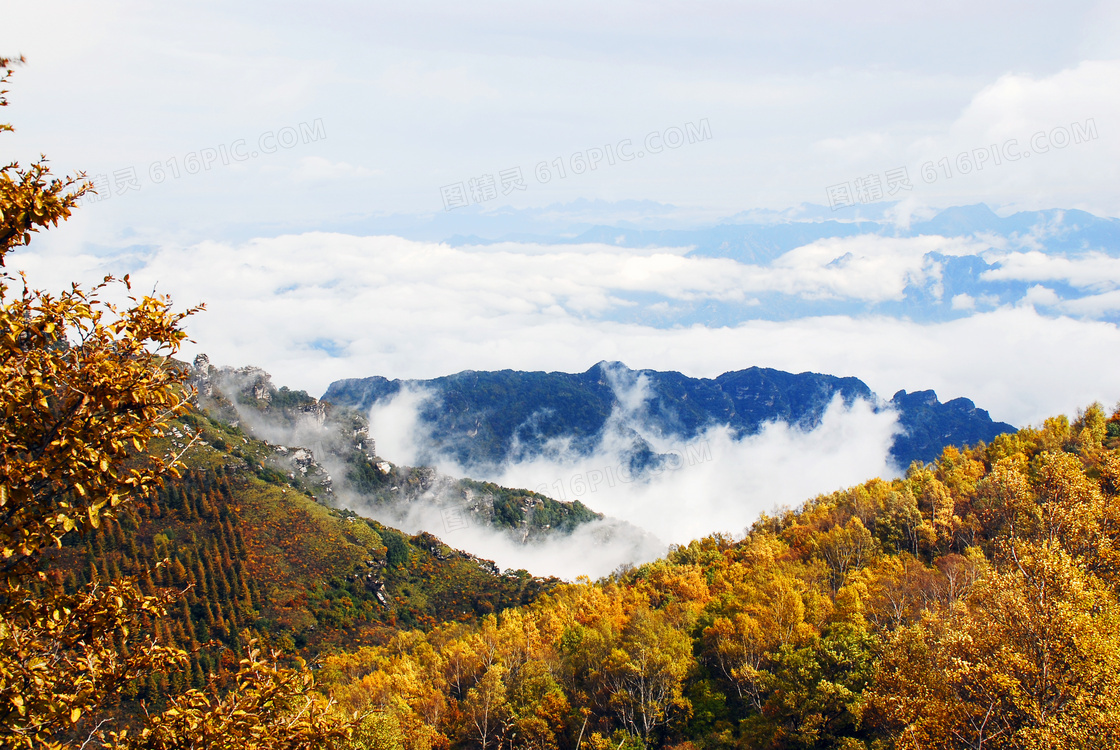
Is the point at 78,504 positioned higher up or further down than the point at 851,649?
higher up

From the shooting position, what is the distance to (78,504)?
9.82 metres

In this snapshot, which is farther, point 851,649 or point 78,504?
point 851,649

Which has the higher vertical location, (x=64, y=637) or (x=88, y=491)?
(x=88, y=491)

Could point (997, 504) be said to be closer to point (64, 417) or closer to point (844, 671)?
point (844, 671)

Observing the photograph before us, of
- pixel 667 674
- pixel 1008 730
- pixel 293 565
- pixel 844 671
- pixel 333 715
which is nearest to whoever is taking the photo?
pixel 333 715

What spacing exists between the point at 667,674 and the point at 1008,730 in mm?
38770

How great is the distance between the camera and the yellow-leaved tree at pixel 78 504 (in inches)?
375

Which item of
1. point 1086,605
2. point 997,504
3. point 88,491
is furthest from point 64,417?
point 997,504

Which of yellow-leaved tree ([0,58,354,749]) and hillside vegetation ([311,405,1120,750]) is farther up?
yellow-leaved tree ([0,58,354,749])

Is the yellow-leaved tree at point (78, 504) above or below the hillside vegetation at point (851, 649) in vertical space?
above

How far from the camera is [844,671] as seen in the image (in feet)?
167

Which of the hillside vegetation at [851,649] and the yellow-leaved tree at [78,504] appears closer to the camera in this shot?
the yellow-leaved tree at [78,504]

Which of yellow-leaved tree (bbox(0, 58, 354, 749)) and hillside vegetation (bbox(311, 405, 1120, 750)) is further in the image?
hillside vegetation (bbox(311, 405, 1120, 750))

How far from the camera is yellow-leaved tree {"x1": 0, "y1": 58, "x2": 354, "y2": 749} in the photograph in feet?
31.3
